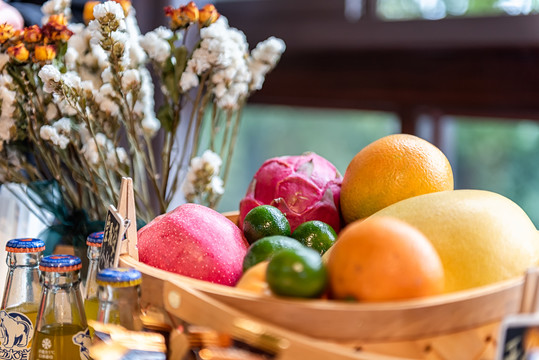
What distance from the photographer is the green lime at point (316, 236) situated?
0.72 metres

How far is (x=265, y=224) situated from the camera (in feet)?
2.41

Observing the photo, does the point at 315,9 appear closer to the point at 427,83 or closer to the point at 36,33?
the point at 427,83

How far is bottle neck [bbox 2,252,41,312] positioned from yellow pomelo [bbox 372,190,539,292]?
1.46ft

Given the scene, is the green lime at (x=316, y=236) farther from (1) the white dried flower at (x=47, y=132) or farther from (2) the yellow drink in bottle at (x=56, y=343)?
(1) the white dried flower at (x=47, y=132)

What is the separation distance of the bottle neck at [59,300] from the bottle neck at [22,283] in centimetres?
9

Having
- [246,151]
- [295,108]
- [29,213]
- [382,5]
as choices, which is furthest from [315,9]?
[29,213]

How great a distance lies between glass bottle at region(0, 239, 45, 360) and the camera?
2.32 ft

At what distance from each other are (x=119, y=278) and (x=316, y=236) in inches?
10.0

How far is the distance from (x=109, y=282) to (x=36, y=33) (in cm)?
49

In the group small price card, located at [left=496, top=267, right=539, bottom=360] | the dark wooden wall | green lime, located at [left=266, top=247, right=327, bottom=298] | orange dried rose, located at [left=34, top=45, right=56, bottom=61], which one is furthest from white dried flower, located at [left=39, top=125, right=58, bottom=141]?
the dark wooden wall

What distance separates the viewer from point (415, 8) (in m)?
2.52

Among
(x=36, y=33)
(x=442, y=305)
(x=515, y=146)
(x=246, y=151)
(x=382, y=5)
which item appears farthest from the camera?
(x=246, y=151)

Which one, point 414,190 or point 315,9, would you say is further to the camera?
point 315,9

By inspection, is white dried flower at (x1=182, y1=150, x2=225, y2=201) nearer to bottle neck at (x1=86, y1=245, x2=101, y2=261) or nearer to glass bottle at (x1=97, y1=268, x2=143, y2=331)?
bottle neck at (x1=86, y1=245, x2=101, y2=261)
